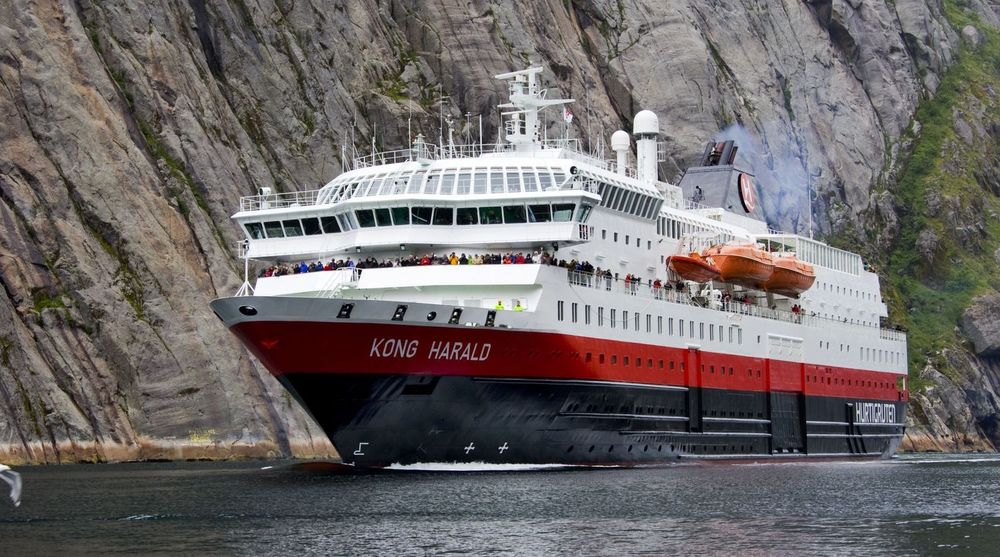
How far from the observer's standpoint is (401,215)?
46.1 meters

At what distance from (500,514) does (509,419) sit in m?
9.98

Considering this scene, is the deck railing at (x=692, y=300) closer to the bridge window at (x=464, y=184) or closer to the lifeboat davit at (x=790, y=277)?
the lifeboat davit at (x=790, y=277)

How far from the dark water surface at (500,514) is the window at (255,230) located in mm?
7591

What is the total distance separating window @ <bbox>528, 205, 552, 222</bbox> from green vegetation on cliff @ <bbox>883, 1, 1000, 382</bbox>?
54.0m

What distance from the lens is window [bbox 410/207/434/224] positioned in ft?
151

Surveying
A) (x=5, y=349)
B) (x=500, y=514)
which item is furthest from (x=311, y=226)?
(x=500, y=514)

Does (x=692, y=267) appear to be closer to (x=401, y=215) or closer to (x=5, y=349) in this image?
(x=401, y=215)

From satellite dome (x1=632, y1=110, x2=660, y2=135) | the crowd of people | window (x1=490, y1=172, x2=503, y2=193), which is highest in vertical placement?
satellite dome (x1=632, y1=110, x2=660, y2=135)

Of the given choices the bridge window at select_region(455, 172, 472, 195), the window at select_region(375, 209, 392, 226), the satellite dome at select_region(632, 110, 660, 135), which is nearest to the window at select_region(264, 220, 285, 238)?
the window at select_region(375, 209, 392, 226)

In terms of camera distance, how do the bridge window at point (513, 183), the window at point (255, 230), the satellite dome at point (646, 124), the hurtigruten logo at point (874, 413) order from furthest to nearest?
the hurtigruten logo at point (874, 413) → the satellite dome at point (646, 124) → the window at point (255, 230) → the bridge window at point (513, 183)

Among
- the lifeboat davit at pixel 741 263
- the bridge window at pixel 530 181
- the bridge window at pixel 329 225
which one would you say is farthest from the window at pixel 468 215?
the lifeboat davit at pixel 741 263

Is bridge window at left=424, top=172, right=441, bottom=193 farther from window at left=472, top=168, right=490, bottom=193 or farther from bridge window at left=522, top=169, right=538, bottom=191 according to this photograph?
bridge window at left=522, top=169, right=538, bottom=191

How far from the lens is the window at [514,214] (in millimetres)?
46312

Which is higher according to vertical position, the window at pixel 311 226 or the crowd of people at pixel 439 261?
the window at pixel 311 226
